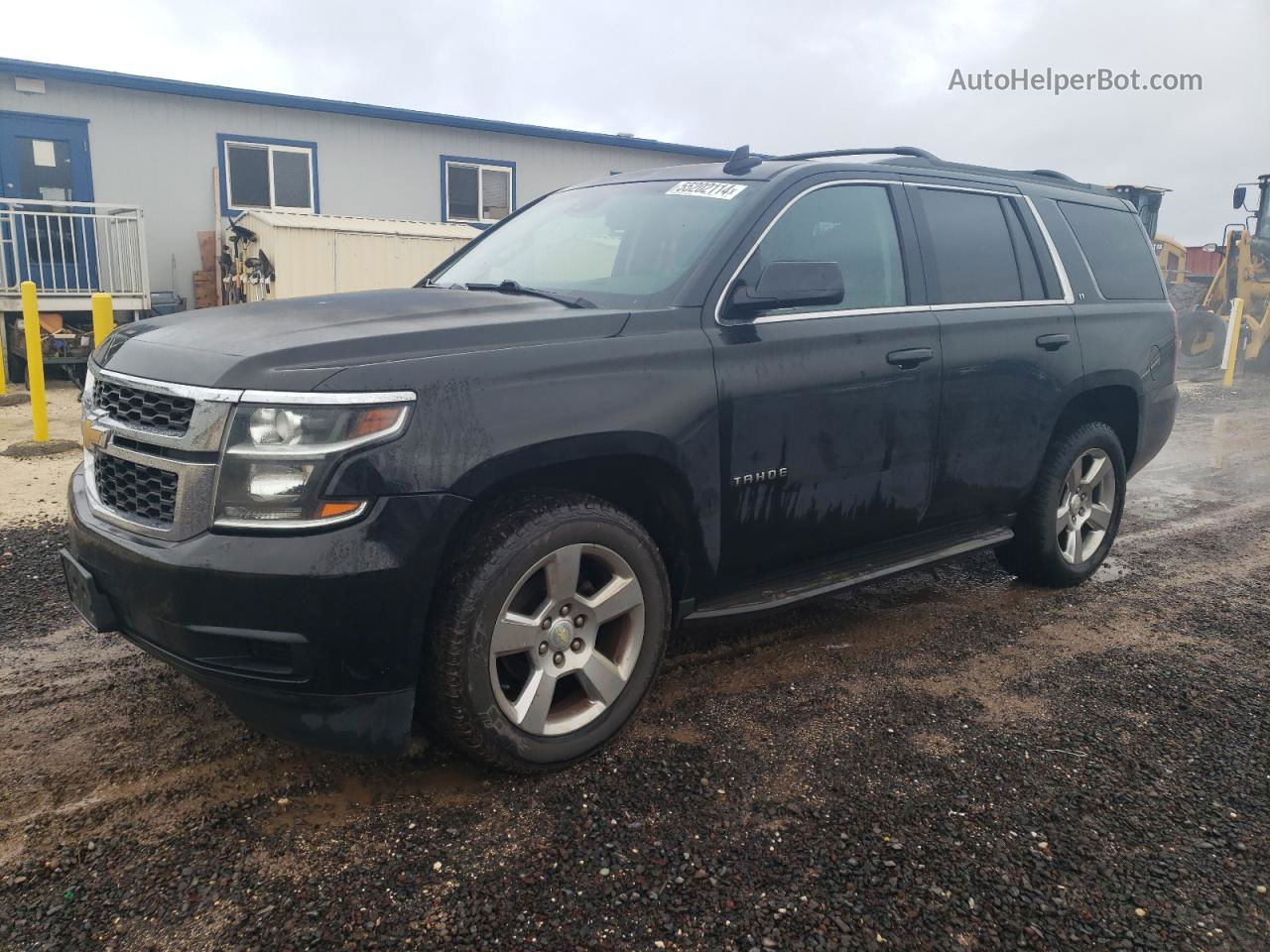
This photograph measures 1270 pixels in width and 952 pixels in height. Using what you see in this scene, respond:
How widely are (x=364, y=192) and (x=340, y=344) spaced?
48.7 feet

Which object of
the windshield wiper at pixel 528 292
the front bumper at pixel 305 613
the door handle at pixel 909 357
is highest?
the windshield wiper at pixel 528 292

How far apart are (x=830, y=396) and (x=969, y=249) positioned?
1.28m

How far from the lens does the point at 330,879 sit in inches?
96.5

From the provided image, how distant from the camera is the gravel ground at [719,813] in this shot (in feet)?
7.63

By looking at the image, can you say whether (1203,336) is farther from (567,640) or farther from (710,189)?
(567,640)

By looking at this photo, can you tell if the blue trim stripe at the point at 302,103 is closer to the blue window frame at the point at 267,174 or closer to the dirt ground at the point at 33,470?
the blue window frame at the point at 267,174

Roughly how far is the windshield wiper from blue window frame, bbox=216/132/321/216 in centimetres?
1298

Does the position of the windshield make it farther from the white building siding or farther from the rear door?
the white building siding

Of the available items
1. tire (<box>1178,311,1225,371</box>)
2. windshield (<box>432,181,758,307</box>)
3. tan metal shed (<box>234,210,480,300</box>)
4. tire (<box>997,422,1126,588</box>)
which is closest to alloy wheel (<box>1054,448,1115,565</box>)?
tire (<box>997,422,1126,588</box>)

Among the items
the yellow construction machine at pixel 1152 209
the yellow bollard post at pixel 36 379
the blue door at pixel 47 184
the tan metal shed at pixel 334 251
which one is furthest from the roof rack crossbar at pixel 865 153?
the yellow construction machine at pixel 1152 209

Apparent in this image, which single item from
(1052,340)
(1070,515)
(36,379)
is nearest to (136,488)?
(1052,340)

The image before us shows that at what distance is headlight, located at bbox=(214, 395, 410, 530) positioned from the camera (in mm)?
2463

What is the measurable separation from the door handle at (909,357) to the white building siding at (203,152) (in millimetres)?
13406

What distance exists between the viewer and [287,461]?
2.46 meters
